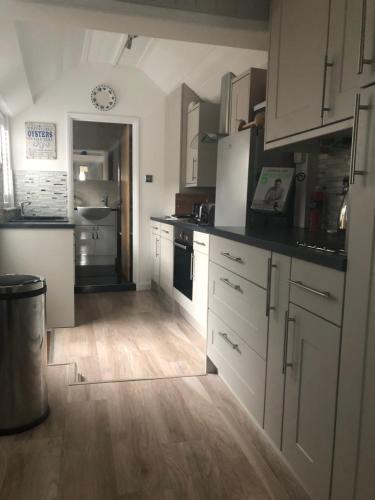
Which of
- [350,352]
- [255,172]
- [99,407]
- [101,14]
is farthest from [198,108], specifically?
[350,352]

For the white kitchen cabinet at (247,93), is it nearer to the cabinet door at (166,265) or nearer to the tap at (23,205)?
the cabinet door at (166,265)

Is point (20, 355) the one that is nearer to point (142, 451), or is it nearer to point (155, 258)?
point (142, 451)

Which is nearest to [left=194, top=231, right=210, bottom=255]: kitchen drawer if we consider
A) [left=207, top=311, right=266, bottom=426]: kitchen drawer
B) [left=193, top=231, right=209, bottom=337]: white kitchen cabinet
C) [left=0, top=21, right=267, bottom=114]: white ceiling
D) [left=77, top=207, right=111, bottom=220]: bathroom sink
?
[left=193, top=231, right=209, bottom=337]: white kitchen cabinet

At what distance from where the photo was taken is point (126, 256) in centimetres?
536

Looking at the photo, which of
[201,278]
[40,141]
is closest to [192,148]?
[201,278]

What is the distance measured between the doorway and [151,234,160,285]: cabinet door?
301mm

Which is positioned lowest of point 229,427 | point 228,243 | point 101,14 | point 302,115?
point 229,427

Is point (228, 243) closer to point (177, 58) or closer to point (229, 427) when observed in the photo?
point (229, 427)

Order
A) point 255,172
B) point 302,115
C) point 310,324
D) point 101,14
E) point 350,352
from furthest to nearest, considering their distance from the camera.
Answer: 1. point 255,172
2. point 101,14
3. point 302,115
4. point 310,324
5. point 350,352

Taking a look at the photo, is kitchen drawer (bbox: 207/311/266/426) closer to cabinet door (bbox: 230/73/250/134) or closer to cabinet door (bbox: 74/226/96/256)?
cabinet door (bbox: 230/73/250/134)

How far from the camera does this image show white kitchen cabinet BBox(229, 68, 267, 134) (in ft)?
9.81

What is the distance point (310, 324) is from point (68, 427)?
4.09ft

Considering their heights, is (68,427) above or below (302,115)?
below

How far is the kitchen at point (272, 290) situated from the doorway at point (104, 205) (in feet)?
5.56
